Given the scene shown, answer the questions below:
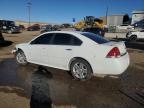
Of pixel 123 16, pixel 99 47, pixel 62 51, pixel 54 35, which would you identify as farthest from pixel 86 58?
pixel 123 16

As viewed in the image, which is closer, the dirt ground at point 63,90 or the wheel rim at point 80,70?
the dirt ground at point 63,90

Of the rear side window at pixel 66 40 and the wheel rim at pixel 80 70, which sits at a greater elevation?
the rear side window at pixel 66 40

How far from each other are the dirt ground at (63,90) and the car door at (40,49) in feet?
1.36

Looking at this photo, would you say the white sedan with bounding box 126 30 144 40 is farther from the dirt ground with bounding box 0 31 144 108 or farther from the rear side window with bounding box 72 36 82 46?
the rear side window with bounding box 72 36 82 46

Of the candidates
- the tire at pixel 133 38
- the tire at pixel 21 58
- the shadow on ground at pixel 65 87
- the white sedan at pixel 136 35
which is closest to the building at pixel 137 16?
the white sedan at pixel 136 35

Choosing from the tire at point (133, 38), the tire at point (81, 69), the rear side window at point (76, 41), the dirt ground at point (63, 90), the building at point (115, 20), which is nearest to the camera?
the dirt ground at point (63, 90)

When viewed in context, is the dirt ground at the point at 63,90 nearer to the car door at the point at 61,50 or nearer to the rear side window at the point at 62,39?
the car door at the point at 61,50

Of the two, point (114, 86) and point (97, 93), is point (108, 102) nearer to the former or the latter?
point (97, 93)

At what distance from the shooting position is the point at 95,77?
7.36 metres

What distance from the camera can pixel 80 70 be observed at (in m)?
6.93

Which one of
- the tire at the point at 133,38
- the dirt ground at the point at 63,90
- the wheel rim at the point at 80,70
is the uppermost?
the tire at the point at 133,38

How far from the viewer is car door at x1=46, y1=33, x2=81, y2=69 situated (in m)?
7.20

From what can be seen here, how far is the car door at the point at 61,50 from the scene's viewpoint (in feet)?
23.6

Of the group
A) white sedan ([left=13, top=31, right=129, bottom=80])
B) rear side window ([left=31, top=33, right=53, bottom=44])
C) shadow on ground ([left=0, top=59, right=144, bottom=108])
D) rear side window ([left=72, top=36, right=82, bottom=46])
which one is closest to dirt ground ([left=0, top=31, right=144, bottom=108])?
shadow on ground ([left=0, top=59, right=144, bottom=108])
